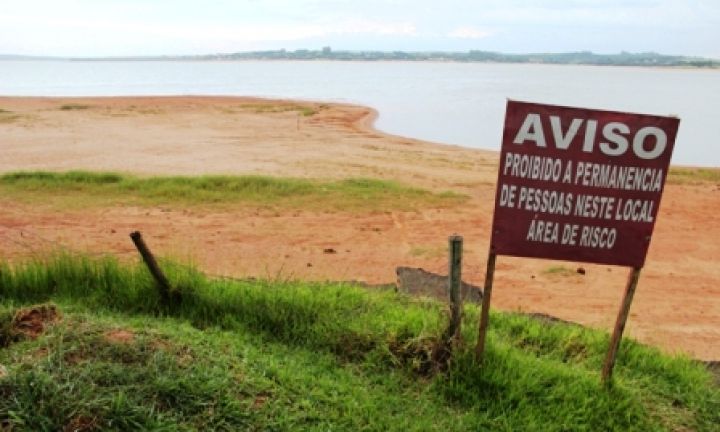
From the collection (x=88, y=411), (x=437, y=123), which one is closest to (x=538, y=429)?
(x=88, y=411)

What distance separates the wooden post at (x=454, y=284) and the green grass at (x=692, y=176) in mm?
12118

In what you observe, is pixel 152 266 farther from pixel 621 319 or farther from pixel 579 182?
pixel 621 319

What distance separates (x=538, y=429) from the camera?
3562mm

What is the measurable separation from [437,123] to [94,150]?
56.1 feet

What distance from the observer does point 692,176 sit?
15703 mm

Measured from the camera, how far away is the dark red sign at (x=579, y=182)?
358 cm

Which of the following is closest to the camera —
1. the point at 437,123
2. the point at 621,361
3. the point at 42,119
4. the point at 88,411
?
the point at 88,411

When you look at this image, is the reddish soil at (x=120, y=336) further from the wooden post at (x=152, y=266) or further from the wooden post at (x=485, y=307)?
the wooden post at (x=485, y=307)

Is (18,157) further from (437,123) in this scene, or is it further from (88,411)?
(437,123)

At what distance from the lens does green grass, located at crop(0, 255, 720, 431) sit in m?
3.23

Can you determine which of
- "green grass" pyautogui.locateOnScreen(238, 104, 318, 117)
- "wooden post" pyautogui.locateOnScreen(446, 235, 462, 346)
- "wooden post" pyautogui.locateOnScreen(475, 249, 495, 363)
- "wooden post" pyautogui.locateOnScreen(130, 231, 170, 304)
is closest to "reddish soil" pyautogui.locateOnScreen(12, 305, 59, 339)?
"wooden post" pyautogui.locateOnScreen(130, 231, 170, 304)

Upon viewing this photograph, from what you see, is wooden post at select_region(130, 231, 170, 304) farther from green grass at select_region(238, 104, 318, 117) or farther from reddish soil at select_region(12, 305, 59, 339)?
green grass at select_region(238, 104, 318, 117)

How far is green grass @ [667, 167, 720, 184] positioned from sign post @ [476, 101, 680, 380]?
38.9ft

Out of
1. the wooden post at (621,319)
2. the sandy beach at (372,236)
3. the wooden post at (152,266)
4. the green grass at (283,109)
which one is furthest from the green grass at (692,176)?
the green grass at (283,109)
